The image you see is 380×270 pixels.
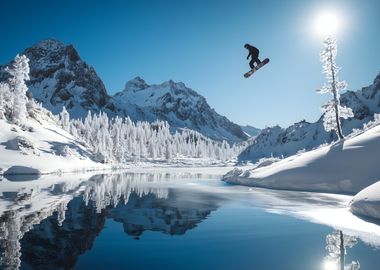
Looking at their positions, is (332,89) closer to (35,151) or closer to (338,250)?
(338,250)

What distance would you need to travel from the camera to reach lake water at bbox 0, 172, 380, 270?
9711mm

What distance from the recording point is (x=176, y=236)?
13273 mm

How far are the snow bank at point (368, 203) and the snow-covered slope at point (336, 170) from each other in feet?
31.3

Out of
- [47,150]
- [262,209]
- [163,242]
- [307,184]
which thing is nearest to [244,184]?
[307,184]

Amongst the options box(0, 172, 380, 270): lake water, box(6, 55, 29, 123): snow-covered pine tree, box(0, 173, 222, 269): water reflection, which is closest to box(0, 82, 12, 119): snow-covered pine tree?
box(6, 55, 29, 123): snow-covered pine tree

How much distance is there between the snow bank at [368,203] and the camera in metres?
16.0

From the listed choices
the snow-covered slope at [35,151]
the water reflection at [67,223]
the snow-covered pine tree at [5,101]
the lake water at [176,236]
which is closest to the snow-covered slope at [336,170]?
the lake water at [176,236]

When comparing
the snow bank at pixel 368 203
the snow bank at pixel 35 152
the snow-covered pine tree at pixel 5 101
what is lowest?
the snow bank at pixel 368 203

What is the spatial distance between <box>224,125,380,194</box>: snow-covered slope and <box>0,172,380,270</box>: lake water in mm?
8432

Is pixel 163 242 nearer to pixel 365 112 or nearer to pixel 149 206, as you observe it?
pixel 149 206

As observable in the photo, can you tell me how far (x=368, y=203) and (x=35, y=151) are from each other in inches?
2371

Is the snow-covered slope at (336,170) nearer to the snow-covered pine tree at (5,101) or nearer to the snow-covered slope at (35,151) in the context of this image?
the snow-covered slope at (35,151)

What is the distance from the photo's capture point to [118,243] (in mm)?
11945

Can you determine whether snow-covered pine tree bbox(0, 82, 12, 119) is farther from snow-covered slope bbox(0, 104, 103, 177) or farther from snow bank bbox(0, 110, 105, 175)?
snow bank bbox(0, 110, 105, 175)
